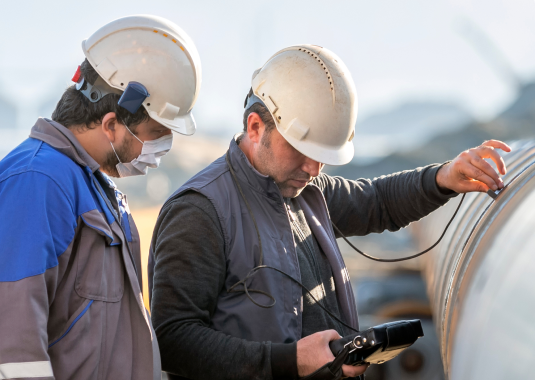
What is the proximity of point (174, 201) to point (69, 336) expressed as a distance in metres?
0.66

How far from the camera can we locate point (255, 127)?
89.4 inches

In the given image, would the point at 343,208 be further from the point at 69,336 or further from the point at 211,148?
the point at 211,148

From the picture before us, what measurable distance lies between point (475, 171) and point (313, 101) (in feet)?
2.22

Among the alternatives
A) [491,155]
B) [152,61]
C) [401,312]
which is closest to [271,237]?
[152,61]

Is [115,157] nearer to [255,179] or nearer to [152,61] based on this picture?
[152,61]

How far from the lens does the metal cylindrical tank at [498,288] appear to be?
1.34m

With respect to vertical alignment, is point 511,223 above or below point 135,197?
Result: above

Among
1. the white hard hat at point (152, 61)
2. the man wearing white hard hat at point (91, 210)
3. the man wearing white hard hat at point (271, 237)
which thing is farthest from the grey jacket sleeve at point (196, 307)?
the white hard hat at point (152, 61)

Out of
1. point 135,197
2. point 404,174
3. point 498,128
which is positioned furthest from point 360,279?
point 135,197

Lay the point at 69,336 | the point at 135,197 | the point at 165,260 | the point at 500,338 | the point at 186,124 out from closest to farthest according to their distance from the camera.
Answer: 1. the point at 500,338
2. the point at 69,336
3. the point at 165,260
4. the point at 186,124
5. the point at 135,197

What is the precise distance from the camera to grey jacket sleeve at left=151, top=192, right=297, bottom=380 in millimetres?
1895

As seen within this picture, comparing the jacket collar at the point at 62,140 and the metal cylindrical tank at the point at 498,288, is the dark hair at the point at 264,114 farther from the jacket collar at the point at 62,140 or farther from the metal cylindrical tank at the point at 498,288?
the metal cylindrical tank at the point at 498,288

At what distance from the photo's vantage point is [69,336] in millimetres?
1525

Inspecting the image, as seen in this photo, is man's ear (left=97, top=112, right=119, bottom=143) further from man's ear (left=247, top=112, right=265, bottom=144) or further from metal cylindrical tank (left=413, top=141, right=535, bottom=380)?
metal cylindrical tank (left=413, top=141, right=535, bottom=380)
